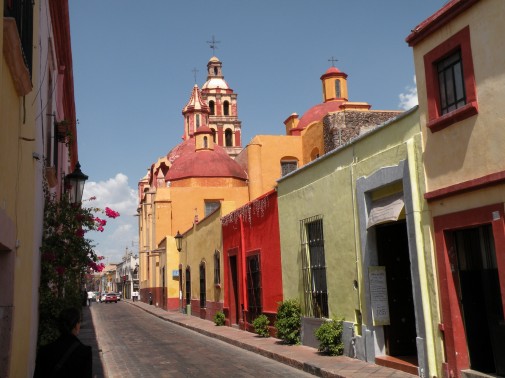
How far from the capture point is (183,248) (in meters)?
30.6

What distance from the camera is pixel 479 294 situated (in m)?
8.18

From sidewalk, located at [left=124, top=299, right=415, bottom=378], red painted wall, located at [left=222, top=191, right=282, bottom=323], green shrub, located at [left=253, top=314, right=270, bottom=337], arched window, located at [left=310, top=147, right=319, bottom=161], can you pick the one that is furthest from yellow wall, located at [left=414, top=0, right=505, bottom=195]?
arched window, located at [left=310, top=147, right=319, bottom=161]

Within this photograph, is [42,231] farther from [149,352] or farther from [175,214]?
[175,214]

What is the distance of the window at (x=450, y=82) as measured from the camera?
26.2 ft

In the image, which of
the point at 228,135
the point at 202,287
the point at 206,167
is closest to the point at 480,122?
the point at 202,287

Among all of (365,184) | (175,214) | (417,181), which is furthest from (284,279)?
(175,214)

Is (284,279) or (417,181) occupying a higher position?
(417,181)

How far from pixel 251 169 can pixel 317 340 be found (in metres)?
20.7

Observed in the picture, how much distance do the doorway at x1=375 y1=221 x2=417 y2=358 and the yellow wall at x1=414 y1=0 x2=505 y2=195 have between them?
2.33 meters

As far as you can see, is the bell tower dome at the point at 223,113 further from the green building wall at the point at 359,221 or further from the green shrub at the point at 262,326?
the green building wall at the point at 359,221

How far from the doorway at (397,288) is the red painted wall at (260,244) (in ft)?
15.6

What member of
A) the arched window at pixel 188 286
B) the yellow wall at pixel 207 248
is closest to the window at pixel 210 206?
the yellow wall at pixel 207 248

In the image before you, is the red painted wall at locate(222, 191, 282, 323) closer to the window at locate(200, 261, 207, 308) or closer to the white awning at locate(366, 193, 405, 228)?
the window at locate(200, 261, 207, 308)

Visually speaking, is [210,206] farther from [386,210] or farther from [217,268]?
[386,210]
